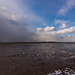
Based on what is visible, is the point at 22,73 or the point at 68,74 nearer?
the point at 68,74

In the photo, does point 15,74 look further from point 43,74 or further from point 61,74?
point 61,74

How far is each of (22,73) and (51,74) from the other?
290cm

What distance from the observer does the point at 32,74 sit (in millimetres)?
6871

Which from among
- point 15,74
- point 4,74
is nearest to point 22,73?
point 15,74

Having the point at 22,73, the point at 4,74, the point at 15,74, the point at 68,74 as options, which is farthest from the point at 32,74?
the point at 68,74

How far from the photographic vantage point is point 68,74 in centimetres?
665

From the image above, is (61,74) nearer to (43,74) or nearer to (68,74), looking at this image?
(68,74)

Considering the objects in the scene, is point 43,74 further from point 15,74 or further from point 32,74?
point 15,74

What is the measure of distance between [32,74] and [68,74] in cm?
346

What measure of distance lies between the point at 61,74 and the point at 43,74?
1.73 meters

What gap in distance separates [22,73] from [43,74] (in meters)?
2.13

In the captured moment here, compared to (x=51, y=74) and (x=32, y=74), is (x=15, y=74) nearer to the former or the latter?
(x=32, y=74)

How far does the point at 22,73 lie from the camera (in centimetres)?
708

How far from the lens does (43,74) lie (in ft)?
22.3
